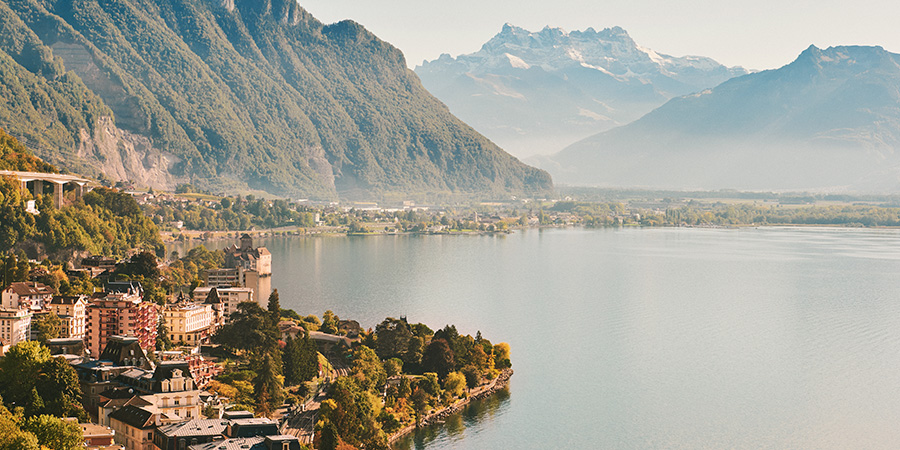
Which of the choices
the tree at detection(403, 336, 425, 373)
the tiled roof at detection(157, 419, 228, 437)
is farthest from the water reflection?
the tiled roof at detection(157, 419, 228, 437)

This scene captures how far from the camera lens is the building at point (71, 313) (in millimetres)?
22969

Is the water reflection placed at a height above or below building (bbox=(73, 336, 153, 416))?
below

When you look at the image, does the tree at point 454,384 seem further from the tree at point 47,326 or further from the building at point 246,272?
the building at point 246,272

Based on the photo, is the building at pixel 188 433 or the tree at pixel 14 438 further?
the building at pixel 188 433

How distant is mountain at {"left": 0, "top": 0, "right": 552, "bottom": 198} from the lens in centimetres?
7912

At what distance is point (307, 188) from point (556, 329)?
78.4 metres

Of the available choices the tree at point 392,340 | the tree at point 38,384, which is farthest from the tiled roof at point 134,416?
the tree at point 392,340

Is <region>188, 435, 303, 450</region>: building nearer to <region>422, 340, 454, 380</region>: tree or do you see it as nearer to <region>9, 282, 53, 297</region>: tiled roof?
<region>422, 340, 454, 380</region>: tree

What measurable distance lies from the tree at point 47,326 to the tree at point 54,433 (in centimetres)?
665

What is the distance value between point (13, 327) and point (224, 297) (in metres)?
8.59

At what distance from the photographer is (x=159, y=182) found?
3487 inches

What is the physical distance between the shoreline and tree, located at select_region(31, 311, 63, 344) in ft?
25.0

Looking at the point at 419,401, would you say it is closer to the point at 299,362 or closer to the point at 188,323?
the point at 299,362

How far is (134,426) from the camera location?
16.7 metres
